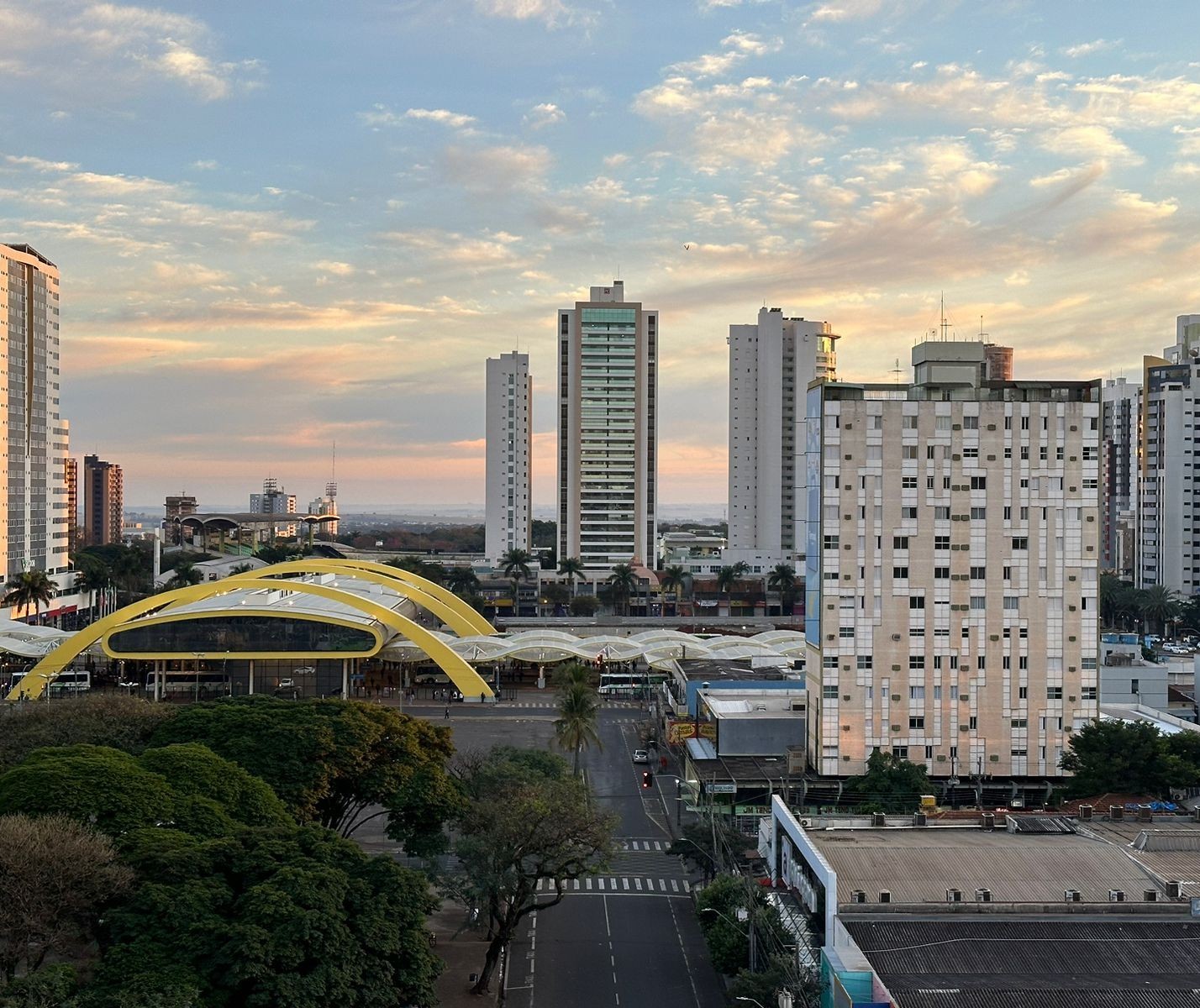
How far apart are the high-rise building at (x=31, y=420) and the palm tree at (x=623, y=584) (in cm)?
5512

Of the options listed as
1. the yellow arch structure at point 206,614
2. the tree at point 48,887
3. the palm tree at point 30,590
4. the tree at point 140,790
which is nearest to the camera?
the tree at point 48,887

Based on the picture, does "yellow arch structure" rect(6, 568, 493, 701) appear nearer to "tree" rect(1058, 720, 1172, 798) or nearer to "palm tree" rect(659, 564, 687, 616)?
"tree" rect(1058, 720, 1172, 798)

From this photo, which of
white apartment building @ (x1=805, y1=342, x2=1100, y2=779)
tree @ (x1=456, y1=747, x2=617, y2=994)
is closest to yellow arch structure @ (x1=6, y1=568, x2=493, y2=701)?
white apartment building @ (x1=805, y1=342, x2=1100, y2=779)

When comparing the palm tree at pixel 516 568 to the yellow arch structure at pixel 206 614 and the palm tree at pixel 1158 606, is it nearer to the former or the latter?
the yellow arch structure at pixel 206 614

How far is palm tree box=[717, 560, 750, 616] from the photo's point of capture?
131 m

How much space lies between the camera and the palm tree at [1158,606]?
107 metres

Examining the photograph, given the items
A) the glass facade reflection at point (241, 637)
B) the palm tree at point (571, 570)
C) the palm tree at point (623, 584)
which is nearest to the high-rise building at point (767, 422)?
the palm tree at point (623, 584)

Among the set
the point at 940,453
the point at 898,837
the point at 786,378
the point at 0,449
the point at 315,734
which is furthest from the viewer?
A: the point at 786,378

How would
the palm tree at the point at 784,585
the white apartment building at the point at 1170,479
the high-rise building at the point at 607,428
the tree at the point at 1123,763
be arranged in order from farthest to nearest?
1. the high-rise building at the point at 607,428
2. the palm tree at the point at 784,585
3. the white apartment building at the point at 1170,479
4. the tree at the point at 1123,763

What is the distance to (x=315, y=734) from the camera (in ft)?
137

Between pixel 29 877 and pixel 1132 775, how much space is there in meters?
38.6

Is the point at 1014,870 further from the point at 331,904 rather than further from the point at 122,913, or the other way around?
the point at 122,913

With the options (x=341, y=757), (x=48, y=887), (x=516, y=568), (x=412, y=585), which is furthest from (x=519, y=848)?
(x=516, y=568)

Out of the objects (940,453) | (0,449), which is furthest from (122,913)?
(0,449)
